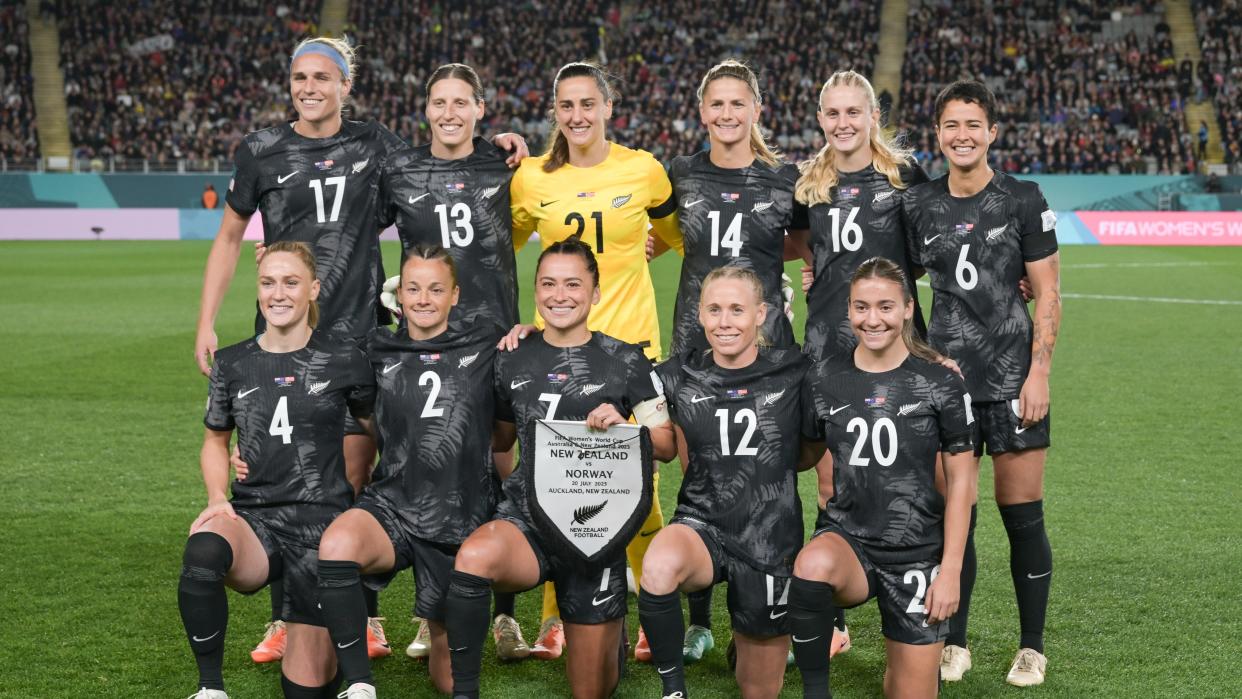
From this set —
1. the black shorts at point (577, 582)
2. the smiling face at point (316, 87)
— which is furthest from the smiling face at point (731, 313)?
the smiling face at point (316, 87)

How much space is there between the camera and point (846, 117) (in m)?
4.46

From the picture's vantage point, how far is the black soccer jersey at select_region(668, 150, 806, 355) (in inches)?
181

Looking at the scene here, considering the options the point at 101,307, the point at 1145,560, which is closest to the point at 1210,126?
the point at 101,307

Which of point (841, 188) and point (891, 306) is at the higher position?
point (841, 188)

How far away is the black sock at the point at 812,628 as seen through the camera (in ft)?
11.9

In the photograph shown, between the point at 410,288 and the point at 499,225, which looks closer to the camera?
the point at 410,288

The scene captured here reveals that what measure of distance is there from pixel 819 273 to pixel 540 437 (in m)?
1.34

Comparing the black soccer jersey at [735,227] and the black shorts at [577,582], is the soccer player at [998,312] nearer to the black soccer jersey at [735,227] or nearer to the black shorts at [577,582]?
the black soccer jersey at [735,227]

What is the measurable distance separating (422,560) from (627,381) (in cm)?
87

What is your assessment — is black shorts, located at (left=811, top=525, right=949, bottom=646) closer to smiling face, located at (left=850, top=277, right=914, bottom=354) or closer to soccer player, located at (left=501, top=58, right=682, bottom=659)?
smiling face, located at (left=850, top=277, right=914, bottom=354)

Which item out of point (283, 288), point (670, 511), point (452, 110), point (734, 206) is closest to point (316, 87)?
point (452, 110)

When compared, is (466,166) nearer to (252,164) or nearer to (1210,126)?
(252,164)

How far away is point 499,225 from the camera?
4641 mm

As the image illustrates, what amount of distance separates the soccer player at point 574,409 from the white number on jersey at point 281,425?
0.68m
